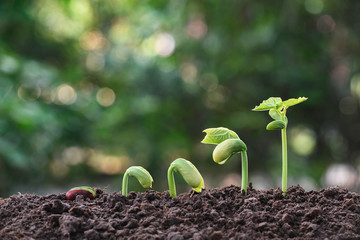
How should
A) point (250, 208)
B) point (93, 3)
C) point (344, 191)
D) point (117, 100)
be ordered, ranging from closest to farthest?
point (250, 208)
point (344, 191)
point (117, 100)
point (93, 3)

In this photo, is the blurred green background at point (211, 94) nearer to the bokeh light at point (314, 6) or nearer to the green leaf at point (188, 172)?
the bokeh light at point (314, 6)

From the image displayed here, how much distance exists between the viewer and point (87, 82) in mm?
6039

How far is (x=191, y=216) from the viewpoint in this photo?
0.87m

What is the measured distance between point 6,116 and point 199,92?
2103 millimetres

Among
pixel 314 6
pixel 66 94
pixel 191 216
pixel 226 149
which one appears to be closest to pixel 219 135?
pixel 226 149

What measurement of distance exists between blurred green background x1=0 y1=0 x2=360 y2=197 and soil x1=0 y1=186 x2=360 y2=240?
3094 millimetres

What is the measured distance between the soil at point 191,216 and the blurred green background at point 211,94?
309 centimetres

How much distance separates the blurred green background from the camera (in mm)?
4320

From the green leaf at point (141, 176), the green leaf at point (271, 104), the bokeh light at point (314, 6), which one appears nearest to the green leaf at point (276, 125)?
the green leaf at point (271, 104)

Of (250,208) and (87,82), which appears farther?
(87,82)

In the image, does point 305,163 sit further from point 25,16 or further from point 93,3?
point 93,3

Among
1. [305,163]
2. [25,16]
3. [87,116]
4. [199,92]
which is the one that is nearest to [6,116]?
[25,16]

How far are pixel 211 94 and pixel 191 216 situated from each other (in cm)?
418

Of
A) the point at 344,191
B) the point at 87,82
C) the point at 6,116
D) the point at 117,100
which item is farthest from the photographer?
the point at 87,82
